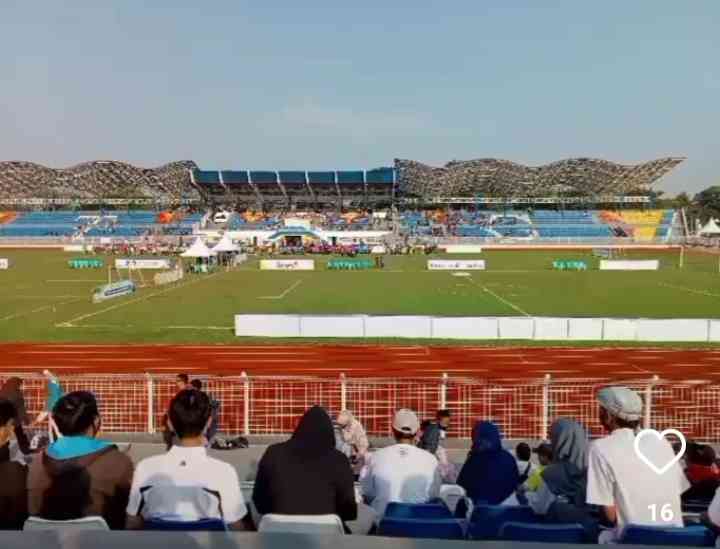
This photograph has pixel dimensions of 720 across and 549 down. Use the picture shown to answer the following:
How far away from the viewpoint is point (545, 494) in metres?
5.13

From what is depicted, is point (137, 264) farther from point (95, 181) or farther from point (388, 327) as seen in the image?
point (95, 181)

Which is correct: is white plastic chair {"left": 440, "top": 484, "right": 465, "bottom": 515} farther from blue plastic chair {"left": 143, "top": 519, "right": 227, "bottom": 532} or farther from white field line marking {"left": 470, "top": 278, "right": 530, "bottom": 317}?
white field line marking {"left": 470, "top": 278, "right": 530, "bottom": 317}

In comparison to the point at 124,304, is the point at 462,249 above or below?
above

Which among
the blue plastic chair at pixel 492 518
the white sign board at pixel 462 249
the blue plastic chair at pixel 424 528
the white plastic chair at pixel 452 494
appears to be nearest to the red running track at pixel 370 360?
the white plastic chair at pixel 452 494

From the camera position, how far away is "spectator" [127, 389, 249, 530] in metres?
3.87

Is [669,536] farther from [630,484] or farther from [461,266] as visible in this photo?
[461,266]

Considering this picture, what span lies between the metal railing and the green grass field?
30.9ft

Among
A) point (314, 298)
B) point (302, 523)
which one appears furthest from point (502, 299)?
point (302, 523)

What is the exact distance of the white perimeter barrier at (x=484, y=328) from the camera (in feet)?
79.6

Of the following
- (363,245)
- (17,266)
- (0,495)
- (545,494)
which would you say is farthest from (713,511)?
(363,245)

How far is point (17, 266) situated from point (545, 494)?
206ft

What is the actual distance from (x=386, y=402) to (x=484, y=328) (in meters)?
10.3

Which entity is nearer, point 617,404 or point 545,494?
point 617,404

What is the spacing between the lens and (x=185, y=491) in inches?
153
